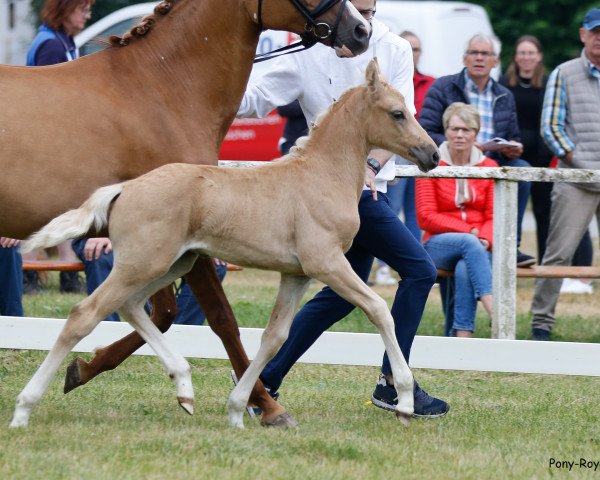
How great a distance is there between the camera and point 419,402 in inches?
239

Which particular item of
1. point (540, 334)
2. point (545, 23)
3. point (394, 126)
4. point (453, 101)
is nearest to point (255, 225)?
point (394, 126)

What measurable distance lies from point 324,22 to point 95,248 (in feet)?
8.77

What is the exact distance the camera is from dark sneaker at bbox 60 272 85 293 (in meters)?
10.8

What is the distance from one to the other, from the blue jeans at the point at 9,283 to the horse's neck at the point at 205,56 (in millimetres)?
2632

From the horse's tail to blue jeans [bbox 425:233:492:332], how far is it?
374 centimetres

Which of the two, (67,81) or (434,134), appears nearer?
(67,81)

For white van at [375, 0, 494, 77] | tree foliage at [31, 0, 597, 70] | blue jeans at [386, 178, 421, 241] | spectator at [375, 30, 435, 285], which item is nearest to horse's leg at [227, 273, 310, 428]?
spectator at [375, 30, 435, 285]

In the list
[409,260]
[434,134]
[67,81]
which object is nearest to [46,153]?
[67,81]

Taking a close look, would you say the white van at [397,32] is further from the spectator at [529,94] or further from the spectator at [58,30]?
the spectator at [58,30]

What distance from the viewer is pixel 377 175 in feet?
19.7

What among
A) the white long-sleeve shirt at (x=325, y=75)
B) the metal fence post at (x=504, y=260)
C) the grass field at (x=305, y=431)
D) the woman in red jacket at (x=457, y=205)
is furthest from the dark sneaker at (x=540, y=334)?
the white long-sleeve shirt at (x=325, y=75)

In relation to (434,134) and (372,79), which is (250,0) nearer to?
(372,79)

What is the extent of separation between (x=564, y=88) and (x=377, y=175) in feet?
11.8

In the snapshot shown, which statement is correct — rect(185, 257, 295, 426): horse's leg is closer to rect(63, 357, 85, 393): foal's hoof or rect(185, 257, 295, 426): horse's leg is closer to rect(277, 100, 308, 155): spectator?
rect(63, 357, 85, 393): foal's hoof
